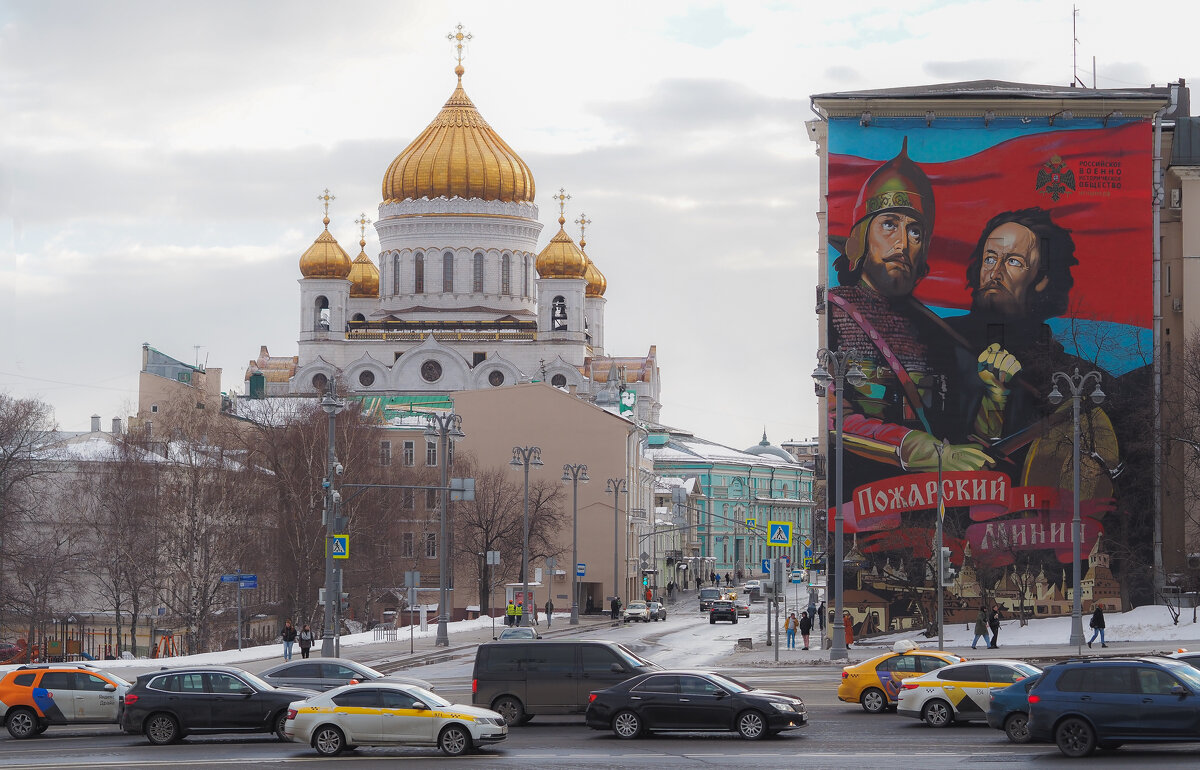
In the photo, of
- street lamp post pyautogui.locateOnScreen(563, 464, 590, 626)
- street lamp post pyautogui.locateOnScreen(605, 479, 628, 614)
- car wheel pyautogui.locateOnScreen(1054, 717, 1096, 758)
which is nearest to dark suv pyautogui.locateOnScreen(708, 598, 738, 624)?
street lamp post pyautogui.locateOnScreen(563, 464, 590, 626)

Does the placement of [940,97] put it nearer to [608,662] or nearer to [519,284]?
[608,662]

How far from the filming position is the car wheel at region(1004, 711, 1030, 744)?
2220cm

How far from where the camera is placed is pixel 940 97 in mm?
55469


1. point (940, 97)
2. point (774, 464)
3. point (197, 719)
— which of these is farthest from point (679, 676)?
point (774, 464)

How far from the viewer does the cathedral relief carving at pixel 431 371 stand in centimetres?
12306

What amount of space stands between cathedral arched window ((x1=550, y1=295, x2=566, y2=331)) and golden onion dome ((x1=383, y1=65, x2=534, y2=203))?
782 cm

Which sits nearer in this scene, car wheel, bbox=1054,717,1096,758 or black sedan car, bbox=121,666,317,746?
car wheel, bbox=1054,717,1096,758

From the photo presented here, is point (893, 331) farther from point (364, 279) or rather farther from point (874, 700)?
point (364, 279)

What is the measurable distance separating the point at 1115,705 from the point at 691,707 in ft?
19.6

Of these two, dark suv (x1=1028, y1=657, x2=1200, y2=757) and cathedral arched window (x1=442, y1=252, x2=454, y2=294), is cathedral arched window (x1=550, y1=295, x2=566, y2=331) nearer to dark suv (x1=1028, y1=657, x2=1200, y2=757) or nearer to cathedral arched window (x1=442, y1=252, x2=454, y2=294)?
cathedral arched window (x1=442, y1=252, x2=454, y2=294)

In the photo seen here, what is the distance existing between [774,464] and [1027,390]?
382 ft

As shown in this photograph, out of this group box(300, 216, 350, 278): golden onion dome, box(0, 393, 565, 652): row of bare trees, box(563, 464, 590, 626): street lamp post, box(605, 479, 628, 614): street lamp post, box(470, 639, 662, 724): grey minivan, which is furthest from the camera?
box(300, 216, 350, 278): golden onion dome

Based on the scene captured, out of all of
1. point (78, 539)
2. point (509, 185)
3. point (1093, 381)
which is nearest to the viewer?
point (1093, 381)

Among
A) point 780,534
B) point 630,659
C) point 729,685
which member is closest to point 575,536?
point 780,534
